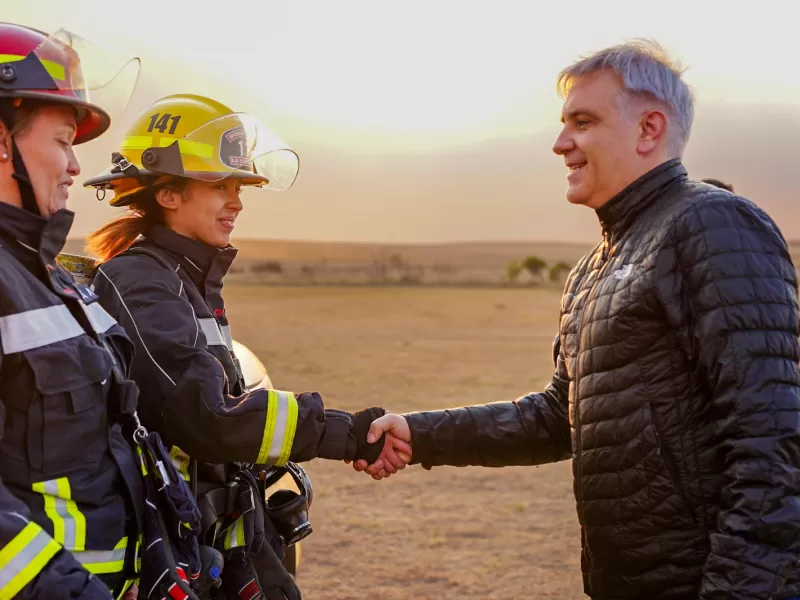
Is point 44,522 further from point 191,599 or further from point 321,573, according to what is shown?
point 321,573

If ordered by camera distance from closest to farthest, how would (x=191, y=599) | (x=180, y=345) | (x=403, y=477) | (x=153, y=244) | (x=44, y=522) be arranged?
(x=44, y=522), (x=191, y=599), (x=180, y=345), (x=153, y=244), (x=403, y=477)

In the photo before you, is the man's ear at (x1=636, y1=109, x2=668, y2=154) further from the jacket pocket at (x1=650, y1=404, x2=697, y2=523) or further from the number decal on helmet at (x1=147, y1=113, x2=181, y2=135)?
the number decal on helmet at (x1=147, y1=113, x2=181, y2=135)

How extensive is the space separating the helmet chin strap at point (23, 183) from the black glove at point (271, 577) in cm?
177

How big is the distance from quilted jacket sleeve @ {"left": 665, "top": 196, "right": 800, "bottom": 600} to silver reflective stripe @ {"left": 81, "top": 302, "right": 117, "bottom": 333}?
1.81 meters

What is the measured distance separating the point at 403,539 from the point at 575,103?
5256mm

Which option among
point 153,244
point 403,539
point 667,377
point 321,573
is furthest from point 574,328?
point 403,539

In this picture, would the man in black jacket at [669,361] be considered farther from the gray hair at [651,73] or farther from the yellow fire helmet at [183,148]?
the yellow fire helmet at [183,148]

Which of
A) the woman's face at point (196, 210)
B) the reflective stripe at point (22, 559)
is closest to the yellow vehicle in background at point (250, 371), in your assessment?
the woman's face at point (196, 210)

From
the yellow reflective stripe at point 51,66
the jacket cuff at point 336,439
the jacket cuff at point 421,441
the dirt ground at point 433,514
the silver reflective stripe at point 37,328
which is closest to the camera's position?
the silver reflective stripe at point 37,328

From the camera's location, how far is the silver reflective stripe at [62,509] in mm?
2730

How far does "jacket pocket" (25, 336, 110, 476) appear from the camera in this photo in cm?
269

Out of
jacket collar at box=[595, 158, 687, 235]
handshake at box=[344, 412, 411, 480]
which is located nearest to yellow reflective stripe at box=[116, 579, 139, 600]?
handshake at box=[344, 412, 411, 480]

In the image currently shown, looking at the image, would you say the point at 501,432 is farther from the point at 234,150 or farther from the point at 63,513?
the point at 63,513

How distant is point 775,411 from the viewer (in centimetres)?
283
